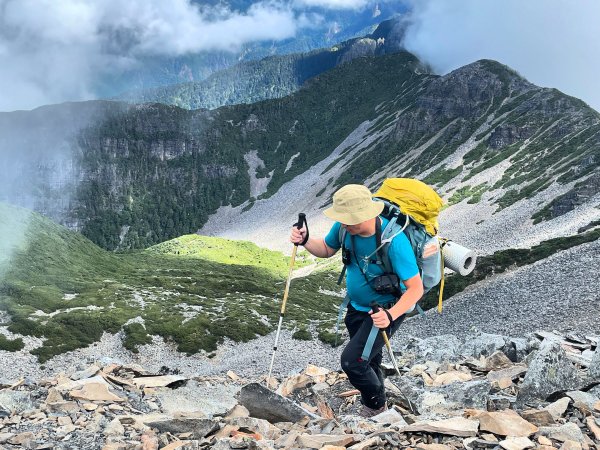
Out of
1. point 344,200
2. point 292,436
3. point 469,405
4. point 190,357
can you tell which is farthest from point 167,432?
point 190,357

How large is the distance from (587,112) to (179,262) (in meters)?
130

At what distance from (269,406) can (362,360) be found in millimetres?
2085

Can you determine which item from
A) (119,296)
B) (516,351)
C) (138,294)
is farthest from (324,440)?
(138,294)

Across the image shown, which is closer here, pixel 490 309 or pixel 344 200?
pixel 344 200

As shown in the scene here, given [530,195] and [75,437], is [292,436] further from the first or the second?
[530,195]

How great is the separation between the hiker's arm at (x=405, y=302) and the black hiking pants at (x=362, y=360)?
67cm

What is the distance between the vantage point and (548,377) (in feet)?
30.5

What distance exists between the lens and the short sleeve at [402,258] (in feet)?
26.7

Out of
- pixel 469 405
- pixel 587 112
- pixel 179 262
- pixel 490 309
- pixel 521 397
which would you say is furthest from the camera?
pixel 587 112

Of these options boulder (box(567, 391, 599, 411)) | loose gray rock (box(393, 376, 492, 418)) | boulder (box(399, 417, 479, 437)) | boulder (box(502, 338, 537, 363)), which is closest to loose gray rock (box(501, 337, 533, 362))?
boulder (box(502, 338, 537, 363))

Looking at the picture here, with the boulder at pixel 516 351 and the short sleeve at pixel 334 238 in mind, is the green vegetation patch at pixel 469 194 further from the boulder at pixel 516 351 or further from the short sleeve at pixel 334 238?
the short sleeve at pixel 334 238

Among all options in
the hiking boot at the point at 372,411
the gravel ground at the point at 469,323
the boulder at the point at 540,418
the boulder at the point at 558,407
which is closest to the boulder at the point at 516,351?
the boulder at the point at 558,407

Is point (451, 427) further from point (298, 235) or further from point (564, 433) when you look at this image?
point (298, 235)

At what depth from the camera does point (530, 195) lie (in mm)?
103312
